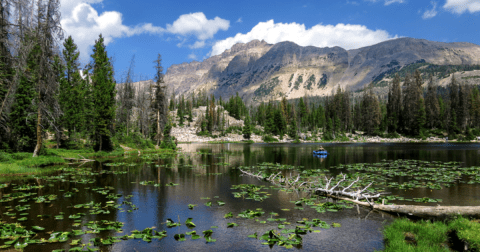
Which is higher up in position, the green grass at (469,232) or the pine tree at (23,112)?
the pine tree at (23,112)

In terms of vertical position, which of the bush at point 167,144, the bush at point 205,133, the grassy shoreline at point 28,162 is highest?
the bush at point 205,133

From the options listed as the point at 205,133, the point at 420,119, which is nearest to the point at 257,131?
the point at 205,133

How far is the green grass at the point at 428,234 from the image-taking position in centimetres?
835

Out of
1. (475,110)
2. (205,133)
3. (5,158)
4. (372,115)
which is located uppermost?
(475,110)

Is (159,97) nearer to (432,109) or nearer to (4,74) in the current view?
(4,74)

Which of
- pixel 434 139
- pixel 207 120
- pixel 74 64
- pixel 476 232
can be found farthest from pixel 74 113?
pixel 434 139

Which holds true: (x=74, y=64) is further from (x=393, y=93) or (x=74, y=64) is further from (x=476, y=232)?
(x=393, y=93)

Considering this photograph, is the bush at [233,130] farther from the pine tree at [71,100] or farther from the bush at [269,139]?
the pine tree at [71,100]

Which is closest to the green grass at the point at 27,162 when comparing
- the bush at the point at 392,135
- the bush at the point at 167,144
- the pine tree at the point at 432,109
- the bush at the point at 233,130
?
the bush at the point at 167,144

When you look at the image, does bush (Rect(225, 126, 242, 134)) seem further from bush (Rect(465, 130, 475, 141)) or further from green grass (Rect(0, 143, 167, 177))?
green grass (Rect(0, 143, 167, 177))

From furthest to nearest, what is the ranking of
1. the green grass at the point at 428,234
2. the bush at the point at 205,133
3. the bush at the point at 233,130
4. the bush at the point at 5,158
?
the bush at the point at 233,130 → the bush at the point at 205,133 → the bush at the point at 5,158 → the green grass at the point at 428,234

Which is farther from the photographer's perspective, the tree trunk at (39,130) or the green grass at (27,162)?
the tree trunk at (39,130)

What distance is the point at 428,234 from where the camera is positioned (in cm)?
957

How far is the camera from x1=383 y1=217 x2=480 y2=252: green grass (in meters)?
8.35
